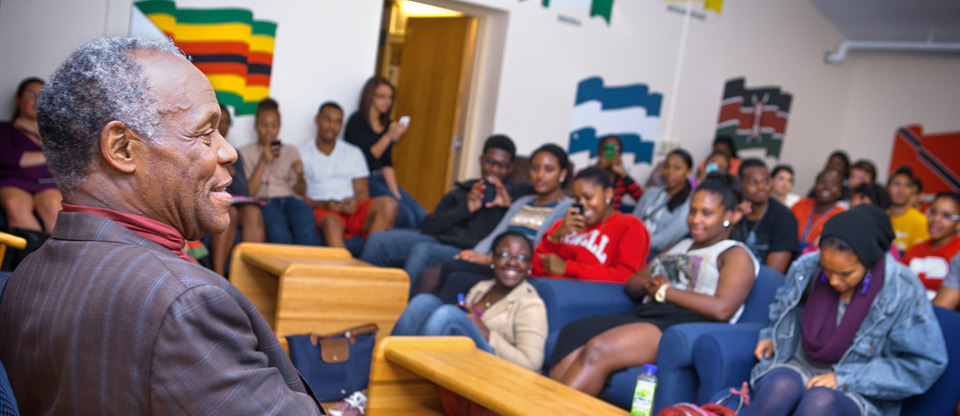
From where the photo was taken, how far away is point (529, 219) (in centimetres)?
437

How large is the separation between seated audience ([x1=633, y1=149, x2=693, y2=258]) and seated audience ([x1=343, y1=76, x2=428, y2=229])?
1.58m

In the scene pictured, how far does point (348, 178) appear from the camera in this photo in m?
5.50

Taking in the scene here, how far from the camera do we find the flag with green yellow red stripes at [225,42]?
5129 mm

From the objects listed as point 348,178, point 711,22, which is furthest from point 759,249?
point 711,22

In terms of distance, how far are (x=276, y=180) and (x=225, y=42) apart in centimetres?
101

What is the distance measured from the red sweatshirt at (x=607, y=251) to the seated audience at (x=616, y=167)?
177 cm

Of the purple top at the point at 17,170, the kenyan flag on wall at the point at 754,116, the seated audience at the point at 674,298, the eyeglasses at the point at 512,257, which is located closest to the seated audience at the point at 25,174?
the purple top at the point at 17,170

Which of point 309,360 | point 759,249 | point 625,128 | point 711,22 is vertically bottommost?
point 309,360

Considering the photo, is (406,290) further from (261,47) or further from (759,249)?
(261,47)

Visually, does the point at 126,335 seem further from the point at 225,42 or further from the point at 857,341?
the point at 225,42

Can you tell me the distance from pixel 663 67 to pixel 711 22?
0.75 meters

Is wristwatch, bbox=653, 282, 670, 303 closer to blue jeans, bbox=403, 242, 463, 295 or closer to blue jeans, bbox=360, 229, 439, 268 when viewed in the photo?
blue jeans, bbox=403, 242, 463, 295

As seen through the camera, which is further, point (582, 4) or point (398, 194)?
point (582, 4)

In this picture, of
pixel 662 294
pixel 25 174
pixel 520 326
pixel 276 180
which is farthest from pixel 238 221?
pixel 662 294
